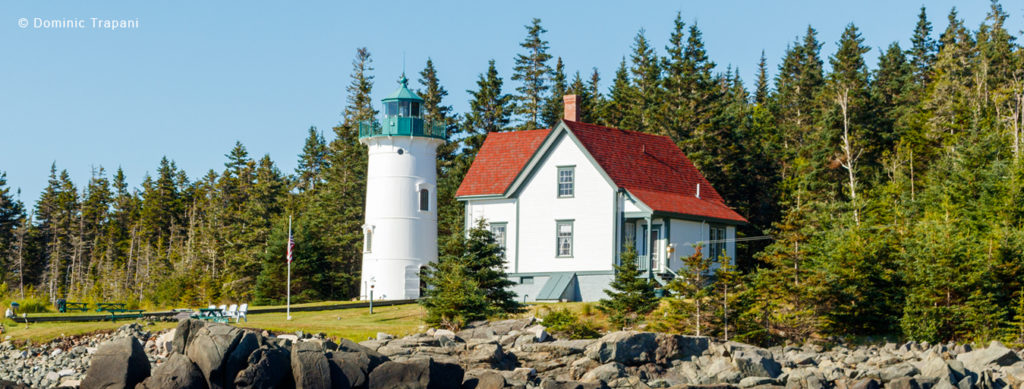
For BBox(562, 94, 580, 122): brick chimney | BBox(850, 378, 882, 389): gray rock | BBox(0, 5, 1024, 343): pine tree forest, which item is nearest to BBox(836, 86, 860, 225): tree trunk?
BBox(0, 5, 1024, 343): pine tree forest

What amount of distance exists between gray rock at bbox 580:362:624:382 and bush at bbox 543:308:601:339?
10.6ft

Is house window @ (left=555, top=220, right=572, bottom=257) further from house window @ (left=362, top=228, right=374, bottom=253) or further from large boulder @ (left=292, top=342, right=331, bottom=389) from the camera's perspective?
large boulder @ (left=292, top=342, right=331, bottom=389)

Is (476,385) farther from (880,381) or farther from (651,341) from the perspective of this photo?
(880,381)

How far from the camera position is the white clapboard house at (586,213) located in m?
33.1

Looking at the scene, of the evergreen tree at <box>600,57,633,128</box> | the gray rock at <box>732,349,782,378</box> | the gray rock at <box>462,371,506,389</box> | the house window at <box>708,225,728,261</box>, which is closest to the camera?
the gray rock at <box>462,371,506,389</box>

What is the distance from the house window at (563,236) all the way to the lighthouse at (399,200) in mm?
6984

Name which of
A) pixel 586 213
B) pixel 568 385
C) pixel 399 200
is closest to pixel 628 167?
pixel 586 213

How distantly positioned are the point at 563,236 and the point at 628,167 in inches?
126

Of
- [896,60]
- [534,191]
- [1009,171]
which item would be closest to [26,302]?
[534,191]

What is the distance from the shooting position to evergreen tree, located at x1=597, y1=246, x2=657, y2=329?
27016mm

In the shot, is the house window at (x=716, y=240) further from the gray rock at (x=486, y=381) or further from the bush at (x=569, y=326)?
the gray rock at (x=486, y=381)

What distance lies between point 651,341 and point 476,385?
4861 mm

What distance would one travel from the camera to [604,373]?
22.1 meters

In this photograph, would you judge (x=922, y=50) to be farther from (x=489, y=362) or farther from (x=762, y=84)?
(x=489, y=362)
